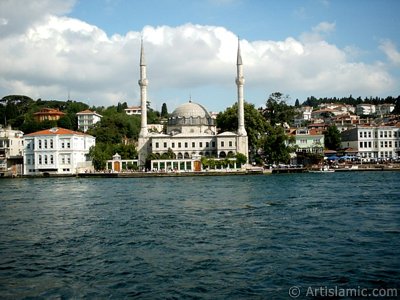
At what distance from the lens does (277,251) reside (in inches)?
492

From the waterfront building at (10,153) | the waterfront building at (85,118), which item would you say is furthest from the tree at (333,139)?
the waterfront building at (85,118)

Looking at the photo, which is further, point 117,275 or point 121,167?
point 121,167

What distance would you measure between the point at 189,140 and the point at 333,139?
73.6ft

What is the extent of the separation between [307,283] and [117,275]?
158 inches

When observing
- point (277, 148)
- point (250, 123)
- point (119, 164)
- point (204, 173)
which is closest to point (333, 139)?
point (250, 123)

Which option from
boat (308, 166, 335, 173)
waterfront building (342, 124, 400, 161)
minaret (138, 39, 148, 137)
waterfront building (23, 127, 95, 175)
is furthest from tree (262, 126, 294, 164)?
waterfront building (23, 127, 95, 175)

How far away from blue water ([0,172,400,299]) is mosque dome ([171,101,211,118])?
50.0m

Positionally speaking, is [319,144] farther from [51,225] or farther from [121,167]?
[51,225]

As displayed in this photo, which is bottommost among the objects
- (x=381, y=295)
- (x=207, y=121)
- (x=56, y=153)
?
(x=381, y=295)

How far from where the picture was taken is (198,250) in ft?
41.9

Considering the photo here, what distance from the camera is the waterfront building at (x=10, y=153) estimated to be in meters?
62.3

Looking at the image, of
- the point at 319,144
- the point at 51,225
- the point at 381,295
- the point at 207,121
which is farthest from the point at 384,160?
the point at 381,295

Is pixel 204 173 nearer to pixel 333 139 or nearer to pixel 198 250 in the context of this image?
pixel 333 139

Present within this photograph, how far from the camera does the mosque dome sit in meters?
72.1
